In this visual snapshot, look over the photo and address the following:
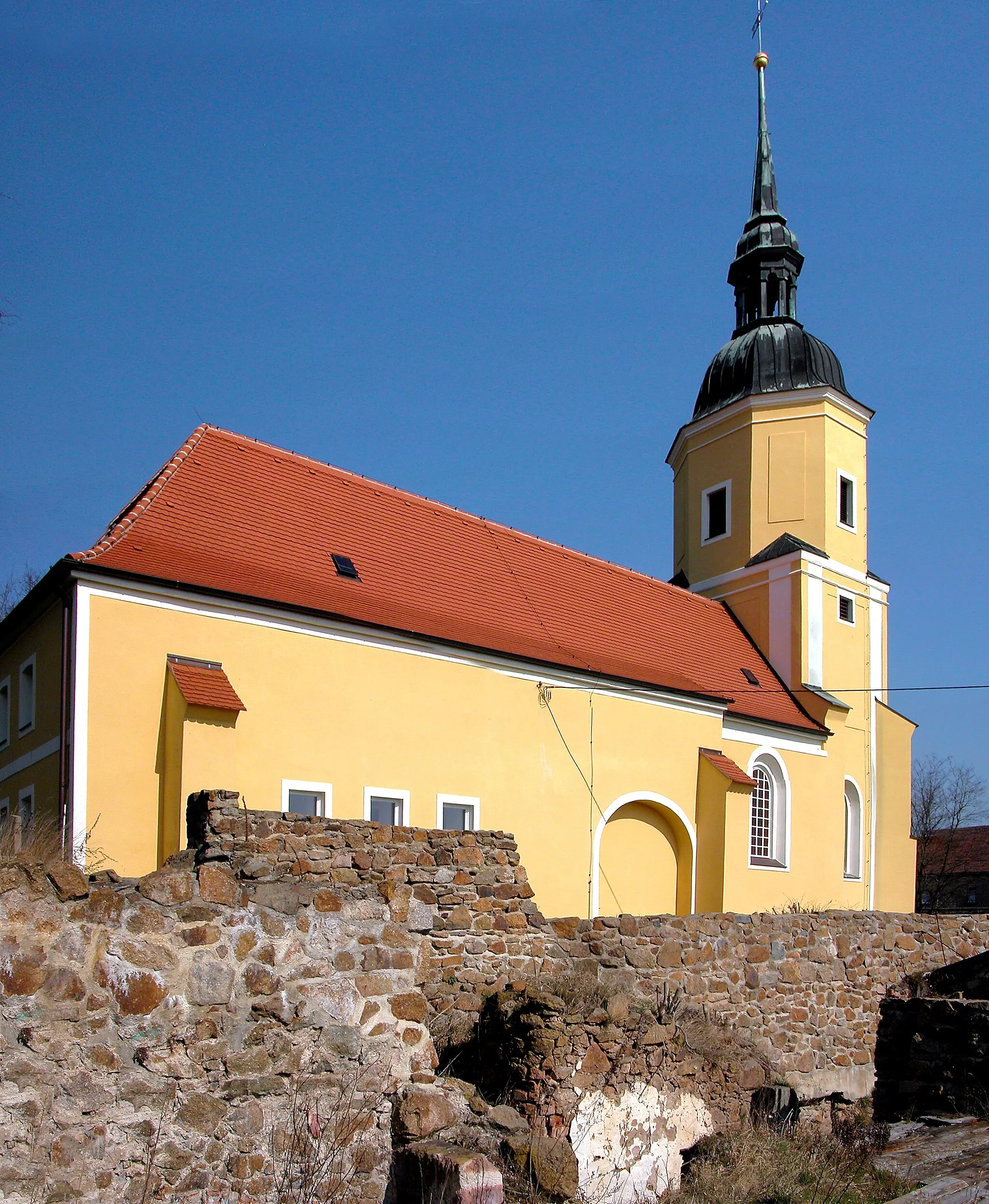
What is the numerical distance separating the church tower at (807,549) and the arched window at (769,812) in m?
2.16

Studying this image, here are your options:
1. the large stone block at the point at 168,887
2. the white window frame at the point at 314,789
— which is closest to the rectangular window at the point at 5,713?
the white window frame at the point at 314,789

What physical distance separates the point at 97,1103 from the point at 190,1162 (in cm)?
55

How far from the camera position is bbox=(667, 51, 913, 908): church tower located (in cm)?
2639

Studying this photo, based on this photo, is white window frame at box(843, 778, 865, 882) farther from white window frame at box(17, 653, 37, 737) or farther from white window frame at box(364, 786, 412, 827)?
white window frame at box(17, 653, 37, 737)

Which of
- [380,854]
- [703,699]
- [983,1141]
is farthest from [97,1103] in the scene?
[703,699]

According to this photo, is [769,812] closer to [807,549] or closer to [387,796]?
[807,549]

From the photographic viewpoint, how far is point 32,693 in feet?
49.6

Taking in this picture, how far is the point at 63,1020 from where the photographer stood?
456 centimetres

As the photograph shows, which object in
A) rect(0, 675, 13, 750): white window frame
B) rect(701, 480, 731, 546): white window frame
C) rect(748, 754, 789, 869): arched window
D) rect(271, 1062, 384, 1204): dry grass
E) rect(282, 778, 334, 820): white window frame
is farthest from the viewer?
rect(701, 480, 731, 546): white window frame

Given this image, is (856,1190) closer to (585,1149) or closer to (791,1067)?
(585,1149)

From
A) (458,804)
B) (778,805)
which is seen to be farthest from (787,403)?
(458,804)

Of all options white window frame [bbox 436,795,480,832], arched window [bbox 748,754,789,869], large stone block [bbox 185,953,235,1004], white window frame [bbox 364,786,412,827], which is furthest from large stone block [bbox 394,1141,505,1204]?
arched window [bbox 748,754,789,869]

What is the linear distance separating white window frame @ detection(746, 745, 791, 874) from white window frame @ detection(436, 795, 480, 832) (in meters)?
8.18

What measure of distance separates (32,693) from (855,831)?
1946cm
